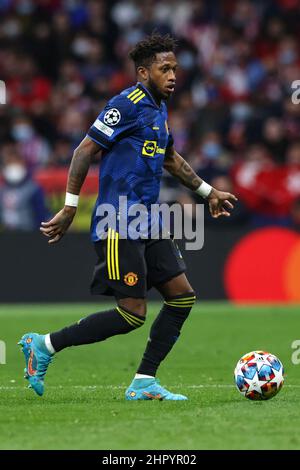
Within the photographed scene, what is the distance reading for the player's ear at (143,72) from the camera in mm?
7762

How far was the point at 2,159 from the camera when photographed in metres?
19.1

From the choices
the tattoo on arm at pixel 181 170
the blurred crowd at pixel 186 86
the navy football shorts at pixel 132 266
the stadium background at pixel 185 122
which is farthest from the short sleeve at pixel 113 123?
Answer: the blurred crowd at pixel 186 86

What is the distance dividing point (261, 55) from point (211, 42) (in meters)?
0.96

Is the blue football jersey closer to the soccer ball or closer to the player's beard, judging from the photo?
the player's beard

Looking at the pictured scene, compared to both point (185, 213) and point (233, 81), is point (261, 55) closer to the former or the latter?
point (233, 81)

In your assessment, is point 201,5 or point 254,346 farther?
point 201,5

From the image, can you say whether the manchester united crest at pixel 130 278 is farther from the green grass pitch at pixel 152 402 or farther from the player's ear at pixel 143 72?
the player's ear at pixel 143 72

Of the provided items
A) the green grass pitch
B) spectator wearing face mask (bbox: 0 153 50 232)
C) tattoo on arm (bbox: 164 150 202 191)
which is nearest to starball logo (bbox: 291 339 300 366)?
the green grass pitch

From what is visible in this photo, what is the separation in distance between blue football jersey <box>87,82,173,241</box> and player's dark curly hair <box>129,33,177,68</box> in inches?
7.0

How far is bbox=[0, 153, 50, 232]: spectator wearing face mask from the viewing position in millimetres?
16891

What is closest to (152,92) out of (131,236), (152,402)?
(131,236)

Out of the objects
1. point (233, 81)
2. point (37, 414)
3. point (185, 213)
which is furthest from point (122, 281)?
point (233, 81)

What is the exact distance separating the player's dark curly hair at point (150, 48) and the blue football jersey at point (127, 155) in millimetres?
179

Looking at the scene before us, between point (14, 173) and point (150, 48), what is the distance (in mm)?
9836
